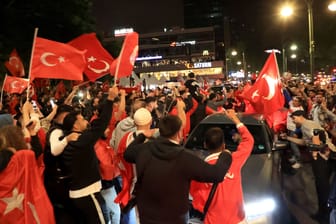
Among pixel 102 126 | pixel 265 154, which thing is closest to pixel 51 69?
pixel 102 126

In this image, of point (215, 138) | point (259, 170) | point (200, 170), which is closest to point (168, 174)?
point (200, 170)

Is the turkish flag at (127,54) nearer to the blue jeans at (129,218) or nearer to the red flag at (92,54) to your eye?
the blue jeans at (129,218)

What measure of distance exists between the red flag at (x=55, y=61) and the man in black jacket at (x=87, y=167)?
233 centimetres

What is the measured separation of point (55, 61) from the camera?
22.1 feet

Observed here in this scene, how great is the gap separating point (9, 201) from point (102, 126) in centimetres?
112

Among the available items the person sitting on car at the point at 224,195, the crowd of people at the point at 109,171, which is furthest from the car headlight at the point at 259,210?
the person sitting on car at the point at 224,195

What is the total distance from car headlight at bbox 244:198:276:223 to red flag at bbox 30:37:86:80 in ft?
11.0

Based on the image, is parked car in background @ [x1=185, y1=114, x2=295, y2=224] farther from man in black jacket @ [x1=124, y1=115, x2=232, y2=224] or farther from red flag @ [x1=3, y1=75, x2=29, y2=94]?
red flag @ [x1=3, y1=75, x2=29, y2=94]

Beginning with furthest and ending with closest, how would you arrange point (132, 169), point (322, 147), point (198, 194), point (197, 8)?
A: point (197, 8)
point (322, 147)
point (132, 169)
point (198, 194)

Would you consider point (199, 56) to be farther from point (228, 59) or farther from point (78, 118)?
point (78, 118)

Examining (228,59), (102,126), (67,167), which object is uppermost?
(228,59)

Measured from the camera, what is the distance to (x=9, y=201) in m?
4.25

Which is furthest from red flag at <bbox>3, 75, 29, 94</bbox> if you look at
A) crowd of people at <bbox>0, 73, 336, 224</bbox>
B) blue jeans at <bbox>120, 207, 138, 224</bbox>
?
blue jeans at <bbox>120, 207, 138, 224</bbox>

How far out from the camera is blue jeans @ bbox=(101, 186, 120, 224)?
5.77 metres
